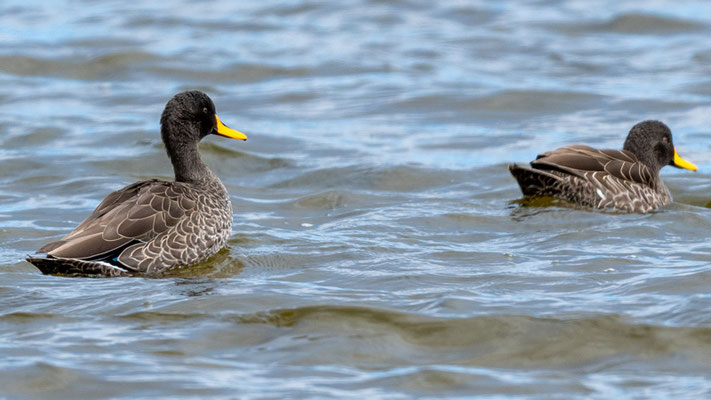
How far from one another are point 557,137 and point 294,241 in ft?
19.3

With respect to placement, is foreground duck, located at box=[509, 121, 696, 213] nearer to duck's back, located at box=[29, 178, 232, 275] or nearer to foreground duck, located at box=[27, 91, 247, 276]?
foreground duck, located at box=[27, 91, 247, 276]

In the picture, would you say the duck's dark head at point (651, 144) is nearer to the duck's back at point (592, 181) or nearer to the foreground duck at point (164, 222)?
the duck's back at point (592, 181)

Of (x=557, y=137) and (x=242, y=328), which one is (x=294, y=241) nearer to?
(x=242, y=328)

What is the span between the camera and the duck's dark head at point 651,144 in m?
12.0

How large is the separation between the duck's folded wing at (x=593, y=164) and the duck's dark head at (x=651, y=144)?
0.25 m

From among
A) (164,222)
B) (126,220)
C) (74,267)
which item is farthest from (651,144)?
(74,267)

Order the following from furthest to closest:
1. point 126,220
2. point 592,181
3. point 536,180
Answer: point 536,180
point 592,181
point 126,220

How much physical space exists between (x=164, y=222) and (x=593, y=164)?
14.6ft

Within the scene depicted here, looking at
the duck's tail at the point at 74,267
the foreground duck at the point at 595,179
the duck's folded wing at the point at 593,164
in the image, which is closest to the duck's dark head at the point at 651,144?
the foreground duck at the point at 595,179

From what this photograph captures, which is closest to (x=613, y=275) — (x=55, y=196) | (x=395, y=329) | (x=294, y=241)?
(x=395, y=329)

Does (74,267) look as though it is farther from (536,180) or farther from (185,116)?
(536,180)

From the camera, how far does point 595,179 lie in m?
11.3

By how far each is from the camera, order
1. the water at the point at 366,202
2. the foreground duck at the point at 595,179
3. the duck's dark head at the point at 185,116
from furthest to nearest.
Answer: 1. the foreground duck at the point at 595,179
2. the duck's dark head at the point at 185,116
3. the water at the point at 366,202

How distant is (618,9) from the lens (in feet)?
74.2
